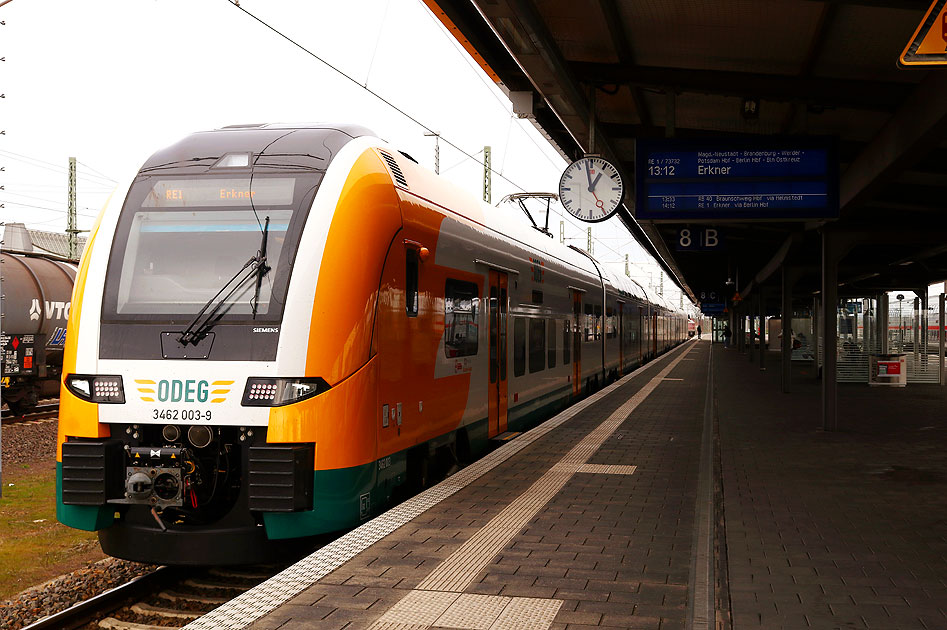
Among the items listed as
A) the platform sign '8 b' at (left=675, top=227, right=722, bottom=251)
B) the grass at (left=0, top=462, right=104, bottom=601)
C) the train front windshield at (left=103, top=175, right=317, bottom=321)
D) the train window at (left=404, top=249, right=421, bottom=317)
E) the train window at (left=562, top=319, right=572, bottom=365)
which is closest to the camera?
the train front windshield at (left=103, top=175, right=317, bottom=321)

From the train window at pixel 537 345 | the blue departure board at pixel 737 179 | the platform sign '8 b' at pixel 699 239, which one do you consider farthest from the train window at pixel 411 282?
the platform sign '8 b' at pixel 699 239

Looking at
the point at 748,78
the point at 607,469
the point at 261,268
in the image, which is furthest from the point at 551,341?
the point at 261,268

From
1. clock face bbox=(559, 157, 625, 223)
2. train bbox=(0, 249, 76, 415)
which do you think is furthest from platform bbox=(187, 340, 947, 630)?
train bbox=(0, 249, 76, 415)

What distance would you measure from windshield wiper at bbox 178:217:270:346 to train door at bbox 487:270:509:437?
4.15 m

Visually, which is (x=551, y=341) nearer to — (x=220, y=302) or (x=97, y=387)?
(x=220, y=302)

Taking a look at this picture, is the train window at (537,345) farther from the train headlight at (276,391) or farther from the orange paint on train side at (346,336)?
the train headlight at (276,391)

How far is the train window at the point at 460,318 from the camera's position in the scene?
8.18 meters

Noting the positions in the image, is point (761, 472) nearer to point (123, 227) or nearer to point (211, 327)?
point (211, 327)

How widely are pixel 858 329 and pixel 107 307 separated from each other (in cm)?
2959

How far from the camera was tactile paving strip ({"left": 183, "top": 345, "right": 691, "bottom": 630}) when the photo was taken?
425 centimetres

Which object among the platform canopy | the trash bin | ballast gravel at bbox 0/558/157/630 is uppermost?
the platform canopy

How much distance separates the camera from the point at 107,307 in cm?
620

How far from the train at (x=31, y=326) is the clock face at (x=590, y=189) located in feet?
33.6

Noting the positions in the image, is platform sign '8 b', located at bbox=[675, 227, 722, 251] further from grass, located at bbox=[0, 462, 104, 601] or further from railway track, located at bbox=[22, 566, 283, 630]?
railway track, located at bbox=[22, 566, 283, 630]
